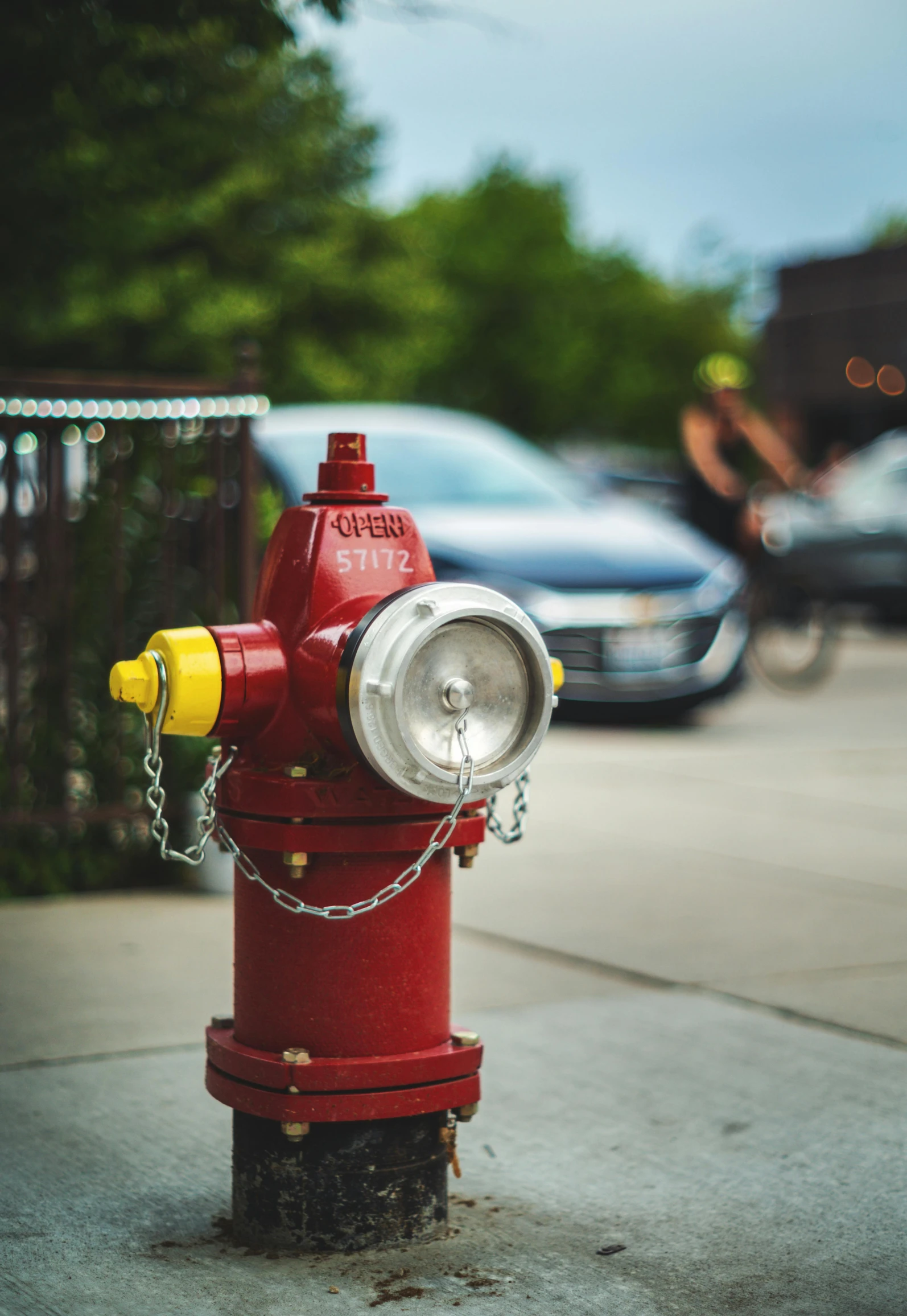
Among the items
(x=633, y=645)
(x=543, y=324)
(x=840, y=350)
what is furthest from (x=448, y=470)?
(x=543, y=324)

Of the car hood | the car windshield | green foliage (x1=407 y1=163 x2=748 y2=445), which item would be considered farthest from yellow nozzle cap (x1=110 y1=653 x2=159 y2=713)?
green foliage (x1=407 y1=163 x2=748 y2=445)

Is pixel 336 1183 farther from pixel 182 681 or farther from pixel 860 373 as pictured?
pixel 860 373

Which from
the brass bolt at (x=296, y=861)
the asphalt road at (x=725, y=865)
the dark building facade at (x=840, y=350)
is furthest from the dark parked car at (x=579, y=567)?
the dark building facade at (x=840, y=350)

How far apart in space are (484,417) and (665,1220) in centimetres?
5963

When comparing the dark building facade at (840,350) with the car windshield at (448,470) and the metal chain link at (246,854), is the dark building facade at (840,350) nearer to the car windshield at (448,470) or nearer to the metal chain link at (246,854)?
the car windshield at (448,470)

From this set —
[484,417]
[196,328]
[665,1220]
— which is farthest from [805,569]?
[484,417]

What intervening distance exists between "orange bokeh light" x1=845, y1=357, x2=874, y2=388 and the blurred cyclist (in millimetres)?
21038

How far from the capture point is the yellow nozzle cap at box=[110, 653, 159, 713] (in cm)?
281

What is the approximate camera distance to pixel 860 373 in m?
32.9

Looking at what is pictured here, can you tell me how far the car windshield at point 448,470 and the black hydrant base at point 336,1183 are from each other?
6717 mm

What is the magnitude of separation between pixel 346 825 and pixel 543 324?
60215mm

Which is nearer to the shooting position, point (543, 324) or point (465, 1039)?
point (465, 1039)

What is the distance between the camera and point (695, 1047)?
13.6ft

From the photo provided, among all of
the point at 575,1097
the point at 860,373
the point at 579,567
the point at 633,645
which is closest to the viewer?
the point at 575,1097
